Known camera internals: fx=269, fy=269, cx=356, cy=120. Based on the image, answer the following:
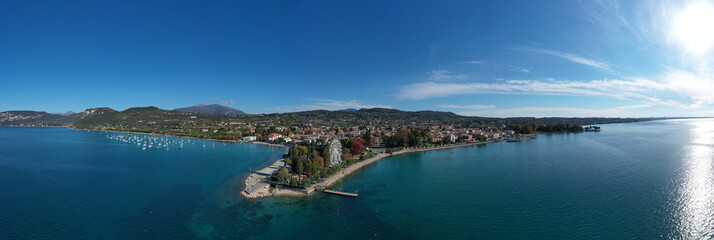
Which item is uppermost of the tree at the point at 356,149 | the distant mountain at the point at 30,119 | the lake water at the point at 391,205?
the distant mountain at the point at 30,119

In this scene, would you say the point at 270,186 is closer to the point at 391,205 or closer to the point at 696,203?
the point at 391,205

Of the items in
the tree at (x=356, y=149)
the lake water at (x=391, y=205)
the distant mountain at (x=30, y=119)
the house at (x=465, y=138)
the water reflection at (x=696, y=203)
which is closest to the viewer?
the water reflection at (x=696, y=203)

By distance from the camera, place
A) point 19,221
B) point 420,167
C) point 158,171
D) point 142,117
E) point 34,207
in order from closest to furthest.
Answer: point 19,221 → point 34,207 → point 158,171 → point 420,167 → point 142,117

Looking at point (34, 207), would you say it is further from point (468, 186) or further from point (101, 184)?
point (468, 186)

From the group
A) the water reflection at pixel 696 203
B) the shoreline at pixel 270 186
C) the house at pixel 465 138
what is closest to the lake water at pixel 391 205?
the water reflection at pixel 696 203

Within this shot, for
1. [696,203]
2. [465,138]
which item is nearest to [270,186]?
[696,203]

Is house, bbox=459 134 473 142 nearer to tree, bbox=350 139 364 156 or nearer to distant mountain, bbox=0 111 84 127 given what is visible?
tree, bbox=350 139 364 156

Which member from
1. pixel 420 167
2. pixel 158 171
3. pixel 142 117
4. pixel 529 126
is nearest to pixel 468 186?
pixel 420 167

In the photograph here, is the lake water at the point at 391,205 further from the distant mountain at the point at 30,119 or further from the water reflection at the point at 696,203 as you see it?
the distant mountain at the point at 30,119
